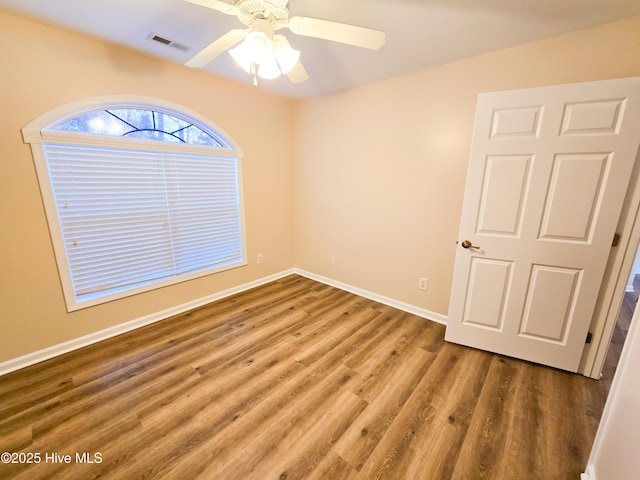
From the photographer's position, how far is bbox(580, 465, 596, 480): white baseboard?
1.20 m

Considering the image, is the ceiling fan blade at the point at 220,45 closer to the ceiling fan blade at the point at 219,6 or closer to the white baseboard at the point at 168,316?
the ceiling fan blade at the point at 219,6

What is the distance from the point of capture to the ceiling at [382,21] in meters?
1.55

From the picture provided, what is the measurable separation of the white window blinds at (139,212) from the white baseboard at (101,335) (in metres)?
0.35

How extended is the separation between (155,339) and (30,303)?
91 centimetres

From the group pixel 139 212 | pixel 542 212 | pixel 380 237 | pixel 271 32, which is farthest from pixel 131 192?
pixel 542 212

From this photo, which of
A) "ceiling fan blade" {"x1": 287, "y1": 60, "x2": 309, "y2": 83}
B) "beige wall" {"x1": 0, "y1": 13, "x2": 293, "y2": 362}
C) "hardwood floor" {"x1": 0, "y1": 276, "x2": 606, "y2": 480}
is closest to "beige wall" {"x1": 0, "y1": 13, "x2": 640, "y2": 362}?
"beige wall" {"x1": 0, "y1": 13, "x2": 293, "y2": 362}

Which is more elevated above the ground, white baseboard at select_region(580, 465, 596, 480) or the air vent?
the air vent

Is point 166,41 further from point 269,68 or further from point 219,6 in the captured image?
point 269,68

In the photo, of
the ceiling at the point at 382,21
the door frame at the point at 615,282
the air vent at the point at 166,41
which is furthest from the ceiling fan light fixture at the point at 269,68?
the door frame at the point at 615,282

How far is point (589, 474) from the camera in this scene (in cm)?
123

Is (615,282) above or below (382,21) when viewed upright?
below

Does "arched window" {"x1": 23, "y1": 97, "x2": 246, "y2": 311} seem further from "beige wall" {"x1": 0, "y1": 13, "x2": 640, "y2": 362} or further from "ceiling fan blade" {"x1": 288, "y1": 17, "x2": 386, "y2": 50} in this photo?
"ceiling fan blade" {"x1": 288, "y1": 17, "x2": 386, "y2": 50}

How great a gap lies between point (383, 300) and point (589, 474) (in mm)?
1969

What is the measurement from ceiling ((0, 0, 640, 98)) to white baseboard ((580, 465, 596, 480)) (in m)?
2.49
